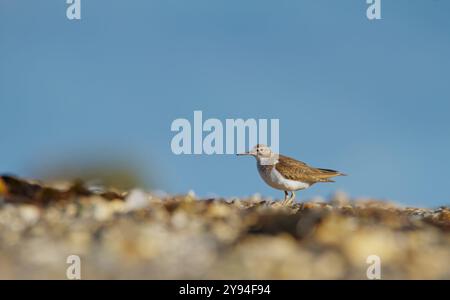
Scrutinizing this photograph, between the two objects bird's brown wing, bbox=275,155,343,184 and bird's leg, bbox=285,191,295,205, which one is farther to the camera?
bird's brown wing, bbox=275,155,343,184

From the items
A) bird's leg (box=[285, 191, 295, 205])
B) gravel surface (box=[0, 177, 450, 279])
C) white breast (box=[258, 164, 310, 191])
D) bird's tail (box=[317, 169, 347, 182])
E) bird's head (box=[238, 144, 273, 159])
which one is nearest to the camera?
gravel surface (box=[0, 177, 450, 279])

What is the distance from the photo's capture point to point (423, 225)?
7039 millimetres

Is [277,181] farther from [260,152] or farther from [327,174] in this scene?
[327,174]

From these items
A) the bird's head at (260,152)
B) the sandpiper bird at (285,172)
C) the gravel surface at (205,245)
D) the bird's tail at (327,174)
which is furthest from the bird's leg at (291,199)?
the gravel surface at (205,245)

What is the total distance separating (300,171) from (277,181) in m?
0.60

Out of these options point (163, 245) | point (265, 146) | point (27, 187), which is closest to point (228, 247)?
point (163, 245)

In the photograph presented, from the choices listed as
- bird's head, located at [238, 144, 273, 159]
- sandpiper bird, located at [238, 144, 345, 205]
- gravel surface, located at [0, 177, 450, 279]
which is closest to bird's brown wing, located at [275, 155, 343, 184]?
sandpiper bird, located at [238, 144, 345, 205]

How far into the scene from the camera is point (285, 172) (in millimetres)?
11109

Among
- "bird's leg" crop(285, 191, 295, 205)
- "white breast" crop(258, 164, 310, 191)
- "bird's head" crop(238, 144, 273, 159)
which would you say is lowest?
"bird's leg" crop(285, 191, 295, 205)

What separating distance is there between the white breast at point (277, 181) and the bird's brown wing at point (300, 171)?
78mm

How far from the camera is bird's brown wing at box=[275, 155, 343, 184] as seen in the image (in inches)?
438

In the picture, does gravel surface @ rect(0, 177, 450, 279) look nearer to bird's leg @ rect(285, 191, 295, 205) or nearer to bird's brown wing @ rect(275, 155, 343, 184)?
bird's leg @ rect(285, 191, 295, 205)

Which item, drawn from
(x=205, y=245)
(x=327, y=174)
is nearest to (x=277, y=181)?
(x=327, y=174)
